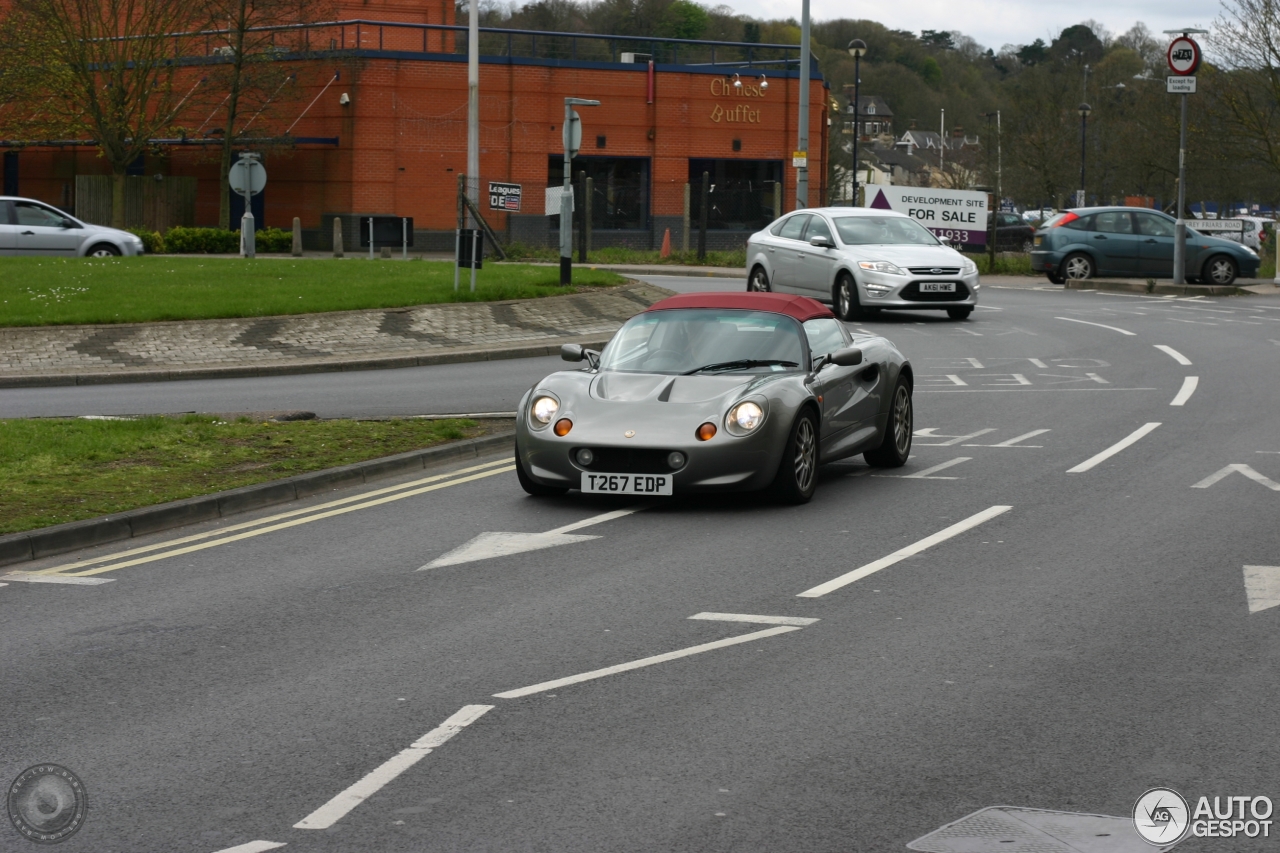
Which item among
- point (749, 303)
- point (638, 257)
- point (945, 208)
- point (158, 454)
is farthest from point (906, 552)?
point (638, 257)

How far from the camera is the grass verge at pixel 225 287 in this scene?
910 inches

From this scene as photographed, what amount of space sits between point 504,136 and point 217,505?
134ft

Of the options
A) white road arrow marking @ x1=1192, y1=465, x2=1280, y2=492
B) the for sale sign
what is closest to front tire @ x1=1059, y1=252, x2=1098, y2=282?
the for sale sign

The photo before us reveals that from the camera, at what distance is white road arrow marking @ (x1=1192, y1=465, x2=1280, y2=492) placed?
11336mm

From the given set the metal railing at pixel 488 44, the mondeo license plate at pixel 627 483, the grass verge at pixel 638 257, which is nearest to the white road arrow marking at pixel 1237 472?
the mondeo license plate at pixel 627 483

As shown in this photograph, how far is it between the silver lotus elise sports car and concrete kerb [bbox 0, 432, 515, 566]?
1529 millimetres

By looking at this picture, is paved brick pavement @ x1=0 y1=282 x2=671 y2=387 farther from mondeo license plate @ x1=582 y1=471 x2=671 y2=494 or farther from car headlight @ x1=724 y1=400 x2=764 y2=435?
car headlight @ x1=724 y1=400 x2=764 y2=435

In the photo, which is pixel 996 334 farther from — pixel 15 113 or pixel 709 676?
pixel 15 113

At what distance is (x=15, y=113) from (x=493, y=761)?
158ft

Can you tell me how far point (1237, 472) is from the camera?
11898 millimetres

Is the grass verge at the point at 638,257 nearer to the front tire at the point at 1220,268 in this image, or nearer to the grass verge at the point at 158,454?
the front tire at the point at 1220,268

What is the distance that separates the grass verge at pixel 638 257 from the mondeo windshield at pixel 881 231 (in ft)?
50.4

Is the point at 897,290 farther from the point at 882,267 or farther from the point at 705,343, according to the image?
the point at 705,343

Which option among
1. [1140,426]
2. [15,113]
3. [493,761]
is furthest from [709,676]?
[15,113]
